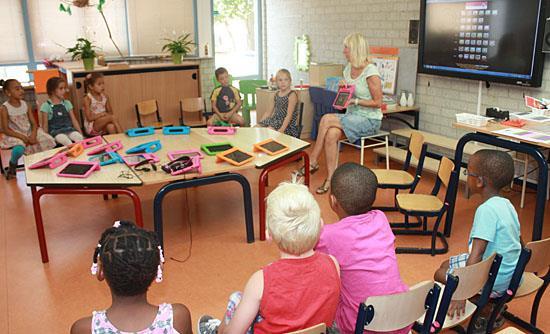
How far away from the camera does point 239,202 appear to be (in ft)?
15.1

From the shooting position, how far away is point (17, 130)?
5316 millimetres

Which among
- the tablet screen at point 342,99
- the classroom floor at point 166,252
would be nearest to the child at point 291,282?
the classroom floor at point 166,252

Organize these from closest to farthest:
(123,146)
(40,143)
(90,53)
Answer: (123,146) < (40,143) < (90,53)

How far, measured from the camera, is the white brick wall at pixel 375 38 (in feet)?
16.9

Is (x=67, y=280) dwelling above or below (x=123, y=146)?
below

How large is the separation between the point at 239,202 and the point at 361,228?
273cm

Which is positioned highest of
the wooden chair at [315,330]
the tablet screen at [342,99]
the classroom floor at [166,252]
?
the tablet screen at [342,99]

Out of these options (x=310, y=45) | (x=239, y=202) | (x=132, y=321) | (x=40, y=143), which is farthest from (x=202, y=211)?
(x=310, y=45)

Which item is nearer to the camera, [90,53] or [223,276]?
[223,276]

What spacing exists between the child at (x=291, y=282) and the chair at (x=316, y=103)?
14.9 ft

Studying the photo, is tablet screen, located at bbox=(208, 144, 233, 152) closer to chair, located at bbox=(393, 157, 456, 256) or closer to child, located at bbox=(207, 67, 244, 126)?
chair, located at bbox=(393, 157, 456, 256)

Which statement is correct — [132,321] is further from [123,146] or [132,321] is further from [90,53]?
[90,53]

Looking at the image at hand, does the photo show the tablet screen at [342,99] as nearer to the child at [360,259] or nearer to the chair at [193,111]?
the chair at [193,111]

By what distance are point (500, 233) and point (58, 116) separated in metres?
4.61
